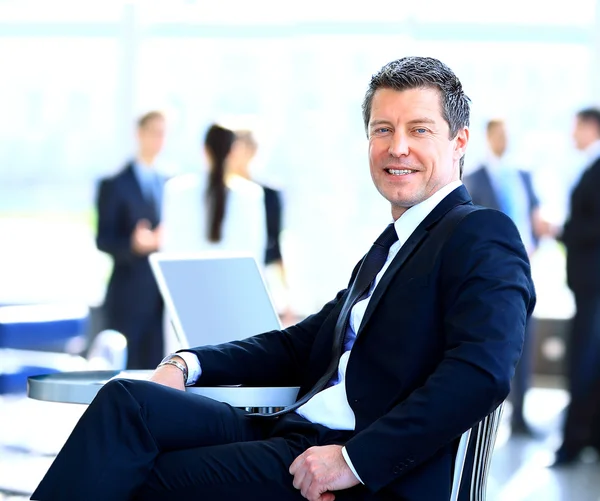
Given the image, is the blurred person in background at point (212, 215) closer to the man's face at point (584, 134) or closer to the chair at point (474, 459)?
the man's face at point (584, 134)

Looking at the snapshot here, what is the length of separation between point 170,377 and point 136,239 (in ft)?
11.0

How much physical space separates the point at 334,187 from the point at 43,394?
5214 millimetres

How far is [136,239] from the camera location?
18.0 feet

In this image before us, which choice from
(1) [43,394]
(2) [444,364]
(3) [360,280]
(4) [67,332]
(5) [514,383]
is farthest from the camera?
(5) [514,383]

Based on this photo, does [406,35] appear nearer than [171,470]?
No

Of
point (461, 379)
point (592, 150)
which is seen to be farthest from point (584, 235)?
point (461, 379)

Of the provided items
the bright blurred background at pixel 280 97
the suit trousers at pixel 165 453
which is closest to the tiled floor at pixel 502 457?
the bright blurred background at pixel 280 97

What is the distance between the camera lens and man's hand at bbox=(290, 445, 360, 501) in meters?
1.86

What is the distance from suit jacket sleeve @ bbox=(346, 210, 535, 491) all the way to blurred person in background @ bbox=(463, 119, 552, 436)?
153 inches

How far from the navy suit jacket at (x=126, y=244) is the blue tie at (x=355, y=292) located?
136 inches

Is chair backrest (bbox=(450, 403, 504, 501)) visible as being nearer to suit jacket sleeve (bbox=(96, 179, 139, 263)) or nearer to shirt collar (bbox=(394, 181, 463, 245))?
shirt collar (bbox=(394, 181, 463, 245))

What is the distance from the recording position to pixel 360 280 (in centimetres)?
221

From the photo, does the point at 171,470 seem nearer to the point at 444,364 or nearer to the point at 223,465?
the point at 223,465

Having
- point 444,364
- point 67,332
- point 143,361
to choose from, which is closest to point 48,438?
point 143,361
